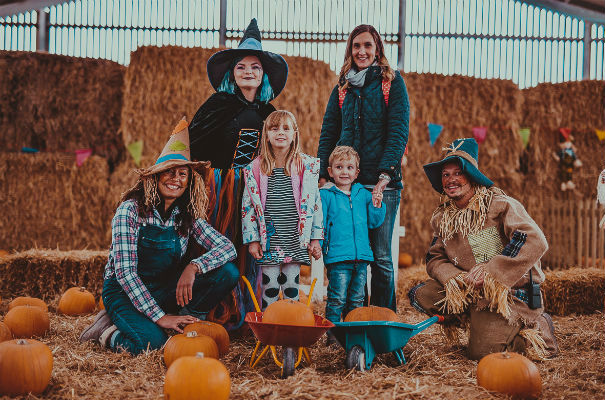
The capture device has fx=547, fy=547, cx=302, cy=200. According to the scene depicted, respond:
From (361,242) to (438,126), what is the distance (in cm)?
458

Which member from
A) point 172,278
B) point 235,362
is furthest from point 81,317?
point 235,362

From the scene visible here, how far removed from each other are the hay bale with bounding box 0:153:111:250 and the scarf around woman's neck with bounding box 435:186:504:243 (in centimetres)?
506

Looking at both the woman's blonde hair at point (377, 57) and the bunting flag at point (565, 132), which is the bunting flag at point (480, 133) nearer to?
the bunting flag at point (565, 132)

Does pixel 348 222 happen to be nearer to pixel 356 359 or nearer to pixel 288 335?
pixel 356 359

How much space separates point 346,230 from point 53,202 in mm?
5033

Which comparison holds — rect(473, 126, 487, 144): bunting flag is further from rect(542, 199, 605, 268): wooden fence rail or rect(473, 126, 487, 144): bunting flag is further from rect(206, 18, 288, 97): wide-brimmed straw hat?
rect(206, 18, 288, 97): wide-brimmed straw hat

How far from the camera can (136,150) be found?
6.86 metres

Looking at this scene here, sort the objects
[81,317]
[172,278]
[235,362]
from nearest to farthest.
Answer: [235,362] → [172,278] → [81,317]

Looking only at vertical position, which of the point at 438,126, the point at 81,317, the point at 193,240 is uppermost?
Answer: the point at 438,126

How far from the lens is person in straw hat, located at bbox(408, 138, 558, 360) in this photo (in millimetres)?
2809

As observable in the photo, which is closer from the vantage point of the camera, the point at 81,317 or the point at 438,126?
the point at 81,317

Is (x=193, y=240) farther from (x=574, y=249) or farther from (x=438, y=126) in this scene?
(x=574, y=249)

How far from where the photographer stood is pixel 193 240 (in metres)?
3.31

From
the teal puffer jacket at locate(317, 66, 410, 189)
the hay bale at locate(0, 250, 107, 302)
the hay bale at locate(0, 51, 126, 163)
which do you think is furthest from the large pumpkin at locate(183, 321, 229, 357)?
the hay bale at locate(0, 51, 126, 163)
